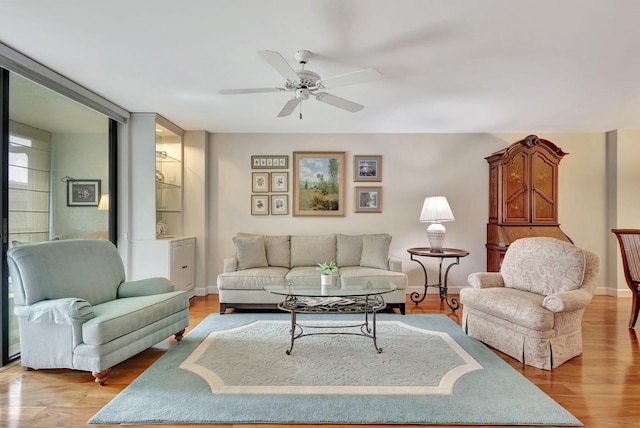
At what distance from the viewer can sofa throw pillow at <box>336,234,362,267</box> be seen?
181 inches

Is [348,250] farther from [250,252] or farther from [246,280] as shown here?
[246,280]

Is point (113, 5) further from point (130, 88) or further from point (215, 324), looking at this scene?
point (215, 324)

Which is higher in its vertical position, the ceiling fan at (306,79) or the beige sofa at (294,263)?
the ceiling fan at (306,79)

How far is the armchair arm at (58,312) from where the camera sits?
91.4 inches

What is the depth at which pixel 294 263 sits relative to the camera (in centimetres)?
464

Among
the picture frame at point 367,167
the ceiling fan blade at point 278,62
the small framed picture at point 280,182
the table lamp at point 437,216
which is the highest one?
the ceiling fan blade at point 278,62

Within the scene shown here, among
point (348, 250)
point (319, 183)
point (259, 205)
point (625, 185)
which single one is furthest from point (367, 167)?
point (625, 185)

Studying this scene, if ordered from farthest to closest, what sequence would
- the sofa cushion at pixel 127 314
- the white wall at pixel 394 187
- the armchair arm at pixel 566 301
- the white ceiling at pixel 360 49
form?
the white wall at pixel 394 187 → the armchair arm at pixel 566 301 → the sofa cushion at pixel 127 314 → the white ceiling at pixel 360 49

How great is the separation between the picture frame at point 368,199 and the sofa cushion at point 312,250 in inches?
29.3

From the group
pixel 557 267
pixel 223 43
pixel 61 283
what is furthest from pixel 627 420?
pixel 61 283

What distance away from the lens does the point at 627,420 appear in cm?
194

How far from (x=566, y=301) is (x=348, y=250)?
2.57 m

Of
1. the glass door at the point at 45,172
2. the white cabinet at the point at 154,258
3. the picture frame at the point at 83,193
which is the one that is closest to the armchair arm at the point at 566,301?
the white cabinet at the point at 154,258

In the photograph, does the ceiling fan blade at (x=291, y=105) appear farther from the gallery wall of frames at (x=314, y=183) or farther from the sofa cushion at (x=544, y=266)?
the sofa cushion at (x=544, y=266)
